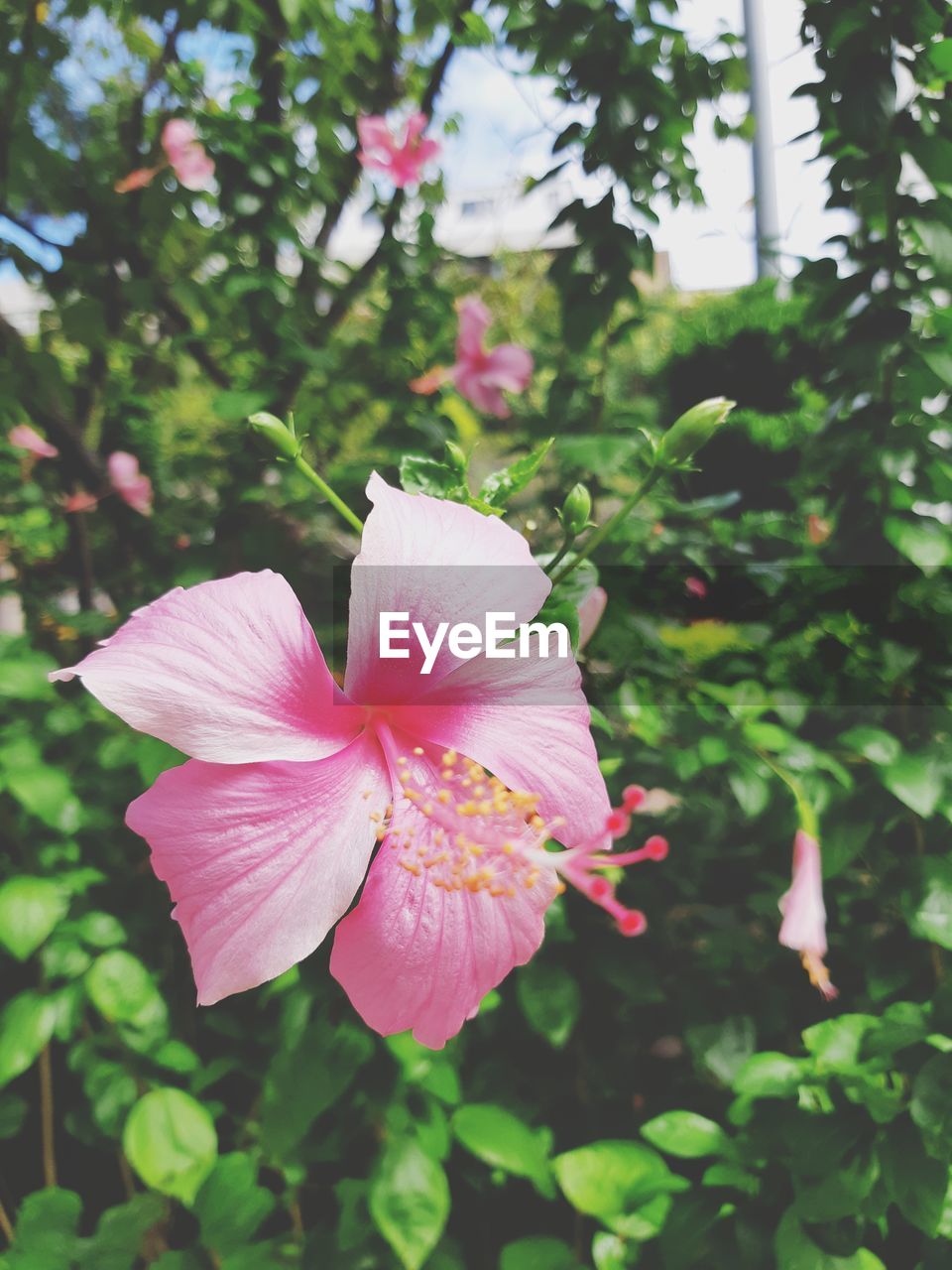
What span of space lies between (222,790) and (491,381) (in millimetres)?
1154

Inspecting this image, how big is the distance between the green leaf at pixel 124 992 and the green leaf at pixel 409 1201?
0.27 metres

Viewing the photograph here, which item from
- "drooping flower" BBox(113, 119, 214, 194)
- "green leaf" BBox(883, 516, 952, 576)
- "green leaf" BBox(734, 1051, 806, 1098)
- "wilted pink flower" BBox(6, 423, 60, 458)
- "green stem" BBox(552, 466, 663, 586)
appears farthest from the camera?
"wilted pink flower" BBox(6, 423, 60, 458)

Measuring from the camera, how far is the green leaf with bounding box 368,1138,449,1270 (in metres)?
0.71

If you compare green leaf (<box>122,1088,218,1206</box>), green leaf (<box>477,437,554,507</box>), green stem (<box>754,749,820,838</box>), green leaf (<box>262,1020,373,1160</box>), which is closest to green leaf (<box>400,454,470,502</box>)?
green leaf (<box>477,437,554,507</box>)

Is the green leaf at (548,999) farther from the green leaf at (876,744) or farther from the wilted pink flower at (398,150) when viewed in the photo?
the wilted pink flower at (398,150)

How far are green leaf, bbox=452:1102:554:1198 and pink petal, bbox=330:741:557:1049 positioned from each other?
13.5 inches

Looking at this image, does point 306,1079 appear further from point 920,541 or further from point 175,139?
point 175,139

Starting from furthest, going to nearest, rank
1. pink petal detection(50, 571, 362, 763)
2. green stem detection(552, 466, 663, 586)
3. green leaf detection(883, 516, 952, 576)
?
green leaf detection(883, 516, 952, 576)
green stem detection(552, 466, 663, 586)
pink petal detection(50, 571, 362, 763)

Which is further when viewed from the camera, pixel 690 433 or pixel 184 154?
pixel 184 154

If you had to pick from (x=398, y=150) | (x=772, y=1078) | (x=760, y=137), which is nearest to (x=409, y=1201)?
(x=772, y=1078)

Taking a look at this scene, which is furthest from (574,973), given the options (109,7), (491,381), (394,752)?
(109,7)

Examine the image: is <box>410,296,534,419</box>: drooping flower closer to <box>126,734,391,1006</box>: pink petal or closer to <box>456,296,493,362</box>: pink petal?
<box>456,296,493,362</box>: pink petal

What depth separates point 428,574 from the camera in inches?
20.4

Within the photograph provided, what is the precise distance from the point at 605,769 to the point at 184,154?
3.77ft
